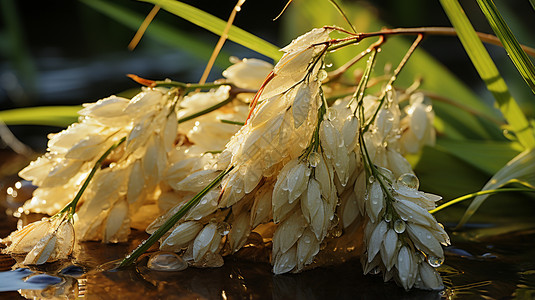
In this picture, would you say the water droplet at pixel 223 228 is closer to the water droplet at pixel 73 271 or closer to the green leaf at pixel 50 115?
the water droplet at pixel 73 271

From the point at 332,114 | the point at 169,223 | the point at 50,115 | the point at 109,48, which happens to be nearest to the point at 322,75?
the point at 332,114

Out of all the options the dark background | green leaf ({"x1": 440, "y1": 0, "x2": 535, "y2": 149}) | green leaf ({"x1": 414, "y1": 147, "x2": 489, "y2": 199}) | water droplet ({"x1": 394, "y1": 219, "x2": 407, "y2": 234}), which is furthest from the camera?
the dark background

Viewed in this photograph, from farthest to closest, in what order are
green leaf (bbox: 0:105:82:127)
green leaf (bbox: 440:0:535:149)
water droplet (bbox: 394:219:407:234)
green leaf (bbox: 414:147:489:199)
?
green leaf (bbox: 0:105:82:127) < green leaf (bbox: 414:147:489:199) < green leaf (bbox: 440:0:535:149) < water droplet (bbox: 394:219:407:234)

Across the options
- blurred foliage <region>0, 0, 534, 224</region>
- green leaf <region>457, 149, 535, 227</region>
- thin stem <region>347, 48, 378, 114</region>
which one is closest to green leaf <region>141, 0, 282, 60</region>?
blurred foliage <region>0, 0, 534, 224</region>

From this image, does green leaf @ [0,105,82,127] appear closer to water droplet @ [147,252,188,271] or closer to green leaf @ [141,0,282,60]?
green leaf @ [141,0,282,60]

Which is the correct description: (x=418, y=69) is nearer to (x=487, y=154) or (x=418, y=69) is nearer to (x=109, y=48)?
(x=487, y=154)

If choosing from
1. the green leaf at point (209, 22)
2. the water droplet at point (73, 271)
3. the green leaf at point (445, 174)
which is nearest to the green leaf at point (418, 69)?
the green leaf at point (445, 174)
